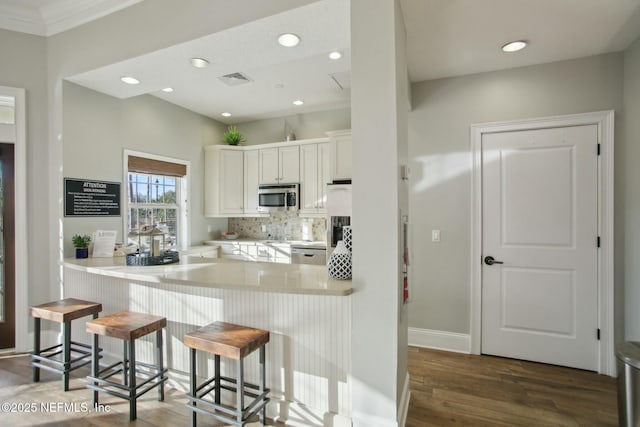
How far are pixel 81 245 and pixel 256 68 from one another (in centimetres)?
237

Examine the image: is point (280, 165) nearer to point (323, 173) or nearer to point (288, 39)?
point (323, 173)

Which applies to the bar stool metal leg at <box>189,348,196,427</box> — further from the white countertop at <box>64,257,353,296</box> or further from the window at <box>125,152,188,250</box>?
the window at <box>125,152,188,250</box>

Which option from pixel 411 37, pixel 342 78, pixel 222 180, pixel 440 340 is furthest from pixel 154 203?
pixel 440 340

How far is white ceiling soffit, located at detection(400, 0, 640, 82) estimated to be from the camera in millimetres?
2057

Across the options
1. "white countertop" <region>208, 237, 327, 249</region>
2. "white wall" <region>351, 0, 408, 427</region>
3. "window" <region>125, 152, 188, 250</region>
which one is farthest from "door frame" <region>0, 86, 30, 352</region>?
"white wall" <region>351, 0, 408, 427</region>

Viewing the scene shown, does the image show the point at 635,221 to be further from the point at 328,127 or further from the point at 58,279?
the point at 58,279

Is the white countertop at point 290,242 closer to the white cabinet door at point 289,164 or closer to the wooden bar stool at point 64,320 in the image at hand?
the white cabinet door at point 289,164

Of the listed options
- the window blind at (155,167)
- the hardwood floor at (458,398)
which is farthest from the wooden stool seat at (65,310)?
the window blind at (155,167)

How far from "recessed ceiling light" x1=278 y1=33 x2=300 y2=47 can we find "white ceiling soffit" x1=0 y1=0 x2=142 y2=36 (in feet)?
4.38

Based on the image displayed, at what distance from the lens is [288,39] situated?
218 cm

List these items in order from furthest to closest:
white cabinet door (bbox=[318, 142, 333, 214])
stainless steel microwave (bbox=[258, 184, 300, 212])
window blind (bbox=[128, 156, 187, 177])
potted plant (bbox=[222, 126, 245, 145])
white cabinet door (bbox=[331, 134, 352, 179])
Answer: potted plant (bbox=[222, 126, 245, 145]) → stainless steel microwave (bbox=[258, 184, 300, 212]) → white cabinet door (bbox=[318, 142, 333, 214]) → white cabinet door (bbox=[331, 134, 352, 179]) → window blind (bbox=[128, 156, 187, 177])

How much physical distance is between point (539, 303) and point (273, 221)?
3631mm

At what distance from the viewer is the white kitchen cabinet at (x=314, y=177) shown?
444 centimetres

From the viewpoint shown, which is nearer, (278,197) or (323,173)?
(323,173)
